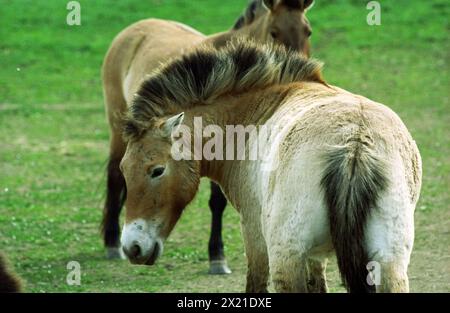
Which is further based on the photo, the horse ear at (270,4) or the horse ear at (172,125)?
the horse ear at (270,4)

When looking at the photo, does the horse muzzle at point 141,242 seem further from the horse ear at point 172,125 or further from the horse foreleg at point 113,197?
the horse foreleg at point 113,197

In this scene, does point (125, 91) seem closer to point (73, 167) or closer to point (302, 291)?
point (73, 167)

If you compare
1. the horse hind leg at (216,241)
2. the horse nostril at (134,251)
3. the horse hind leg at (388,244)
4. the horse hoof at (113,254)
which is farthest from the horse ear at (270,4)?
the horse hind leg at (388,244)

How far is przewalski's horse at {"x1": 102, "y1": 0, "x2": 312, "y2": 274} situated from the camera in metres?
8.68

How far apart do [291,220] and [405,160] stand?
68 cm

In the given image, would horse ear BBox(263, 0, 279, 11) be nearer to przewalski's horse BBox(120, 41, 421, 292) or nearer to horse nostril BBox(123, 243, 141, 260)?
przewalski's horse BBox(120, 41, 421, 292)

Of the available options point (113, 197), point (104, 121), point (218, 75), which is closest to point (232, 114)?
point (218, 75)

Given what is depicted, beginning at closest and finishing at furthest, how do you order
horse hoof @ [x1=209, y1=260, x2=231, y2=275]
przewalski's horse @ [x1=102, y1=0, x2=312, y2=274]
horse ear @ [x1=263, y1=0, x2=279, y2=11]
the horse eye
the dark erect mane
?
1. the horse eye
2. the dark erect mane
3. horse hoof @ [x1=209, y1=260, x2=231, y2=275]
4. przewalski's horse @ [x1=102, y1=0, x2=312, y2=274]
5. horse ear @ [x1=263, y1=0, x2=279, y2=11]

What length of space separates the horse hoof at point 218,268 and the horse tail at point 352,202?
3.98 m

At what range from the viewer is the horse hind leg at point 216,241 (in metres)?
8.46

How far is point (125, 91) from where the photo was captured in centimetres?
941

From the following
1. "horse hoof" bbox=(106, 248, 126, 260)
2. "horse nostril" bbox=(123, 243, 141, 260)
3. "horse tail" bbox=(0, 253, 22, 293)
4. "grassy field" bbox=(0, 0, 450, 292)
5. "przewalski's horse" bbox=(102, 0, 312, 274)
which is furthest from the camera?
"horse hoof" bbox=(106, 248, 126, 260)

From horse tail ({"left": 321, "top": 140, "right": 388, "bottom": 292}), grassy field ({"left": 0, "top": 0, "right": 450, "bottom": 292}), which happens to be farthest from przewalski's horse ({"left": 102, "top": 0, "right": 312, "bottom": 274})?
horse tail ({"left": 321, "top": 140, "right": 388, "bottom": 292})

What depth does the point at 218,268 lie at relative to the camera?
27.7 ft
